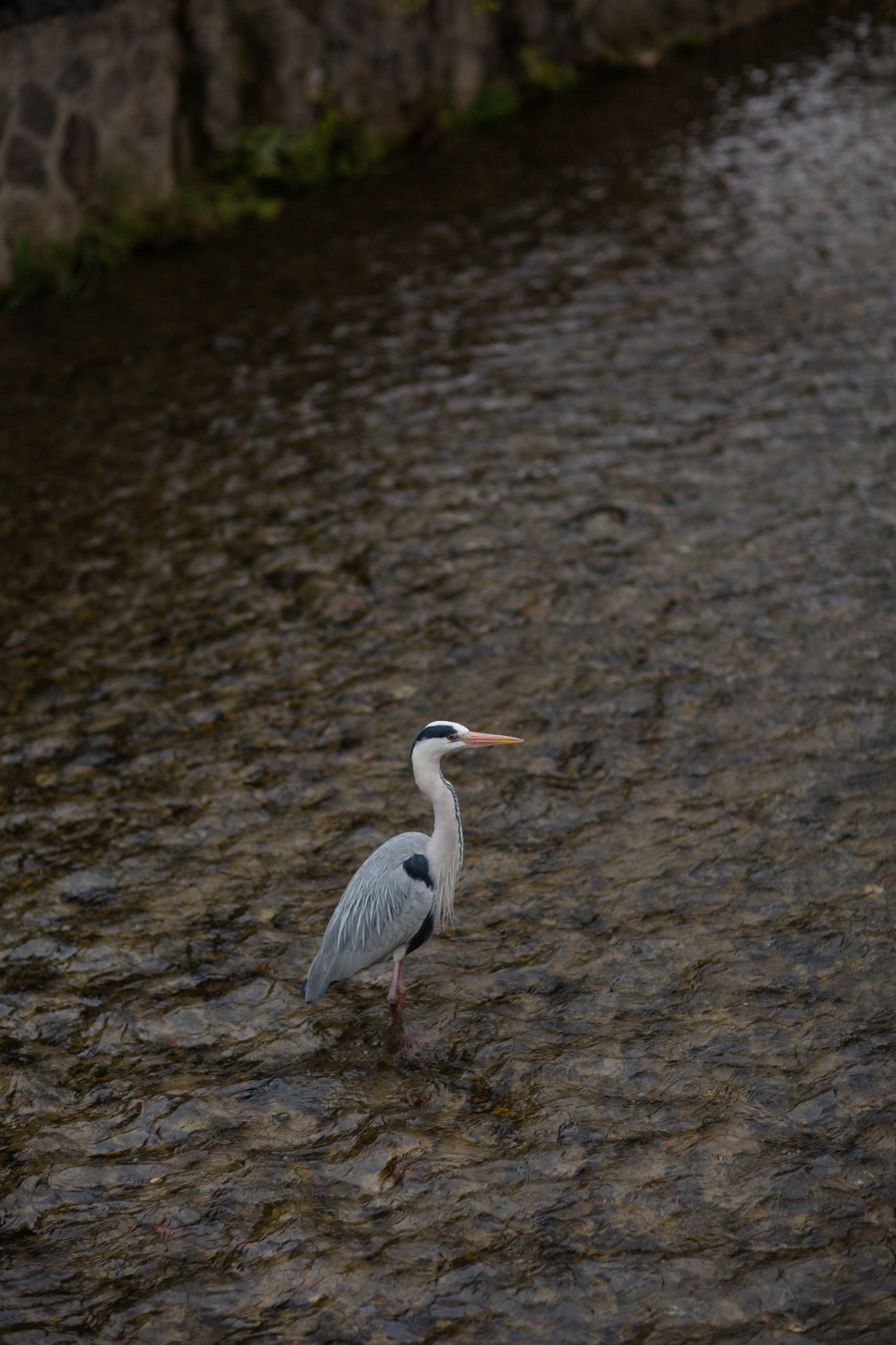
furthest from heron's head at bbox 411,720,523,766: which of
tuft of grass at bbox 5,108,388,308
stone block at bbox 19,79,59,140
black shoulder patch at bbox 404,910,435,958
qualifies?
stone block at bbox 19,79,59,140

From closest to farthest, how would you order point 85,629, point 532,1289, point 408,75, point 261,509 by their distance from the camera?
1. point 532,1289
2. point 85,629
3. point 261,509
4. point 408,75

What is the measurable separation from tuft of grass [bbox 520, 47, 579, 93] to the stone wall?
145 millimetres

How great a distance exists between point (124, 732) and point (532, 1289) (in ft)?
15.7

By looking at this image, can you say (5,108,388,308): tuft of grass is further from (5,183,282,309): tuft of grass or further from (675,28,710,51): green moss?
(675,28,710,51): green moss

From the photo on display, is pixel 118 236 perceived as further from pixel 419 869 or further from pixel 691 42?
pixel 419 869

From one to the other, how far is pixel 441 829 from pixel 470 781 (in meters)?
1.94

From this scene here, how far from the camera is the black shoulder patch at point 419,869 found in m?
5.80

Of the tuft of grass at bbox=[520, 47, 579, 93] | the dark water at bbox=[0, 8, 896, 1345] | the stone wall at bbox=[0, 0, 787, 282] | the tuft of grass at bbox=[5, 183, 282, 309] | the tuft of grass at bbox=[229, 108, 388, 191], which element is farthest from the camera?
the tuft of grass at bbox=[520, 47, 579, 93]

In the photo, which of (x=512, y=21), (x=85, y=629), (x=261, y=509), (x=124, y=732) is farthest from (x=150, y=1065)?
(x=512, y=21)

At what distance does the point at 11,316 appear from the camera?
14227 millimetres

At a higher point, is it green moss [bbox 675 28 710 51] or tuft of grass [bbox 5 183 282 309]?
green moss [bbox 675 28 710 51]

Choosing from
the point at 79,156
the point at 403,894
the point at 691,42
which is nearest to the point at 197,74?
the point at 79,156

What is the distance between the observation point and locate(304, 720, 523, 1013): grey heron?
18.8 ft

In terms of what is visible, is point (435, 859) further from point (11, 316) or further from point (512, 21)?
point (512, 21)
